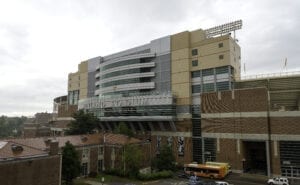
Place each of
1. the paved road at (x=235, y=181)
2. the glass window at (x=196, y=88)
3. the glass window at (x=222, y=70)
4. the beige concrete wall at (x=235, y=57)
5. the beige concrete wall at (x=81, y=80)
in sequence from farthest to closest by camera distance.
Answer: the beige concrete wall at (x=81, y=80) → the glass window at (x=196, y=88) → the beige concrete wall at (x=235, y=57) → the glass window at (x=222, y=70) → the paved road at (x=235, y=181)

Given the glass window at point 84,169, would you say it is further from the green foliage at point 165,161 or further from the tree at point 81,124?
the tree at point 81,124

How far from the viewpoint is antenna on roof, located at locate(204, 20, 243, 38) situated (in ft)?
236

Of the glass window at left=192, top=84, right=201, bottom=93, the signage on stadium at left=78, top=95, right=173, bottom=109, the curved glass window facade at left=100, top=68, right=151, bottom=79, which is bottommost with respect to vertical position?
the signage on stadium at left=78, top=95, right=173, bottom=109

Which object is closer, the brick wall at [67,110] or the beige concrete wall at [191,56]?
the beige concrete wall at [191,56]

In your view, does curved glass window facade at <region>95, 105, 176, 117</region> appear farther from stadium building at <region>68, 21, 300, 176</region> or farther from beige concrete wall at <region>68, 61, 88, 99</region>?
beige concrete wall at <region>68, 61, 88, 99</region>

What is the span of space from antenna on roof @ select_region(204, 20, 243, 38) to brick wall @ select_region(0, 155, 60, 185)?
5429cm

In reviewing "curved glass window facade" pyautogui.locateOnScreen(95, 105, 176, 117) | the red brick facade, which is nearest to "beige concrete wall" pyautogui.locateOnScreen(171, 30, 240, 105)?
"curved glass window facade" pyautogui.locateOnScreen(95, 105, 176, 117)

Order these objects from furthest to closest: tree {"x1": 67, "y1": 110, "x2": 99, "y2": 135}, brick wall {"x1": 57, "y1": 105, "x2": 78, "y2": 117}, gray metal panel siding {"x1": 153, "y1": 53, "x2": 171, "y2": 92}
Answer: brick wall {"x1": 57, "y1": 105, "x2": 78, "y2": 117} → tree {"x1": 67, "y1": 110, "x2": 99, "y2": 135} → gray metal panel siding {"x1": 153, "y1": 53, "x2": 171, "y2": 92}

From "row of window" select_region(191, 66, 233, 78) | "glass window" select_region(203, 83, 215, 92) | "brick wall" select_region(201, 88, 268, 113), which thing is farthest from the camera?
"glass window" select_region(203, 83, 215, 92)

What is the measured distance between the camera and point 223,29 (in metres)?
73.4

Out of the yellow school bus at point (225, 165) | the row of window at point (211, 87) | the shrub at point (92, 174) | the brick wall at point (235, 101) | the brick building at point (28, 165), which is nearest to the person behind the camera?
the brick building at point (28, 165)

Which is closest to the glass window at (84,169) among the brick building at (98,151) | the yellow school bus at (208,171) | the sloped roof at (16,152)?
the brick building at (98,151)

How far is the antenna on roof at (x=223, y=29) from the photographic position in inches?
2835

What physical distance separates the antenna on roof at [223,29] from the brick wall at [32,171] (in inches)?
2137
